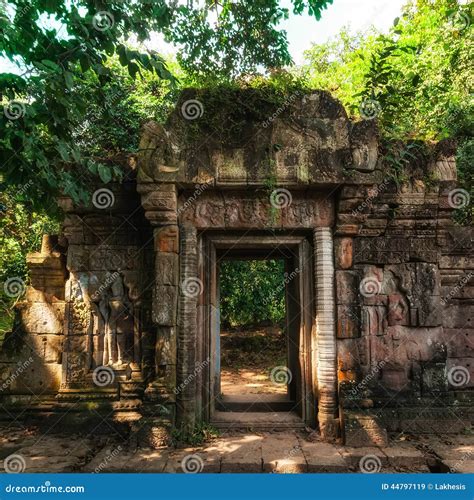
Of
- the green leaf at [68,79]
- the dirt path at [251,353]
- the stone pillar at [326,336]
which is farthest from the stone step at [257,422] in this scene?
Answer: the dirt path at [251,353]

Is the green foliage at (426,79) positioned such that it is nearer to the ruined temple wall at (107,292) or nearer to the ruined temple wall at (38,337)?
the ruined temple wall at (107,292)

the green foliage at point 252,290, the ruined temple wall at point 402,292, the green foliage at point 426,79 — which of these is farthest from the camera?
the green foliage at point 252,290

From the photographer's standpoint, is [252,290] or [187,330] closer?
[187,330]

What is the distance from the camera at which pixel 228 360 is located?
13.0 m

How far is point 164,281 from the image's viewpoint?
5180 mm

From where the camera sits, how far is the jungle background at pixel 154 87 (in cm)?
361

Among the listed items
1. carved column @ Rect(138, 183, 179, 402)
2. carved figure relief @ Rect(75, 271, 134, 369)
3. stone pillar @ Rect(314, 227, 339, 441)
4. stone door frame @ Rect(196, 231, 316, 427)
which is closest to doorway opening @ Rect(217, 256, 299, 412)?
stone door frame @ Rect(196, 231, 316, 427)

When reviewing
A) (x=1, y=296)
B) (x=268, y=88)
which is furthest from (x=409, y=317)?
(x=1, y=296)

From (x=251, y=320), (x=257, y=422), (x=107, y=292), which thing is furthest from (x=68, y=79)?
(x=251, y=320)

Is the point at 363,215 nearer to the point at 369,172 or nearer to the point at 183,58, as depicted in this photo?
the point at 369,172

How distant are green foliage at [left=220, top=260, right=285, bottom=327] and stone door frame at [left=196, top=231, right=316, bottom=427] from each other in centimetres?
793

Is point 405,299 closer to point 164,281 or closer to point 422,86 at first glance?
point 164,281

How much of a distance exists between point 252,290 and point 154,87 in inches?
274

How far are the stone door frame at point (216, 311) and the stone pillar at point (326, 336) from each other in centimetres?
22
